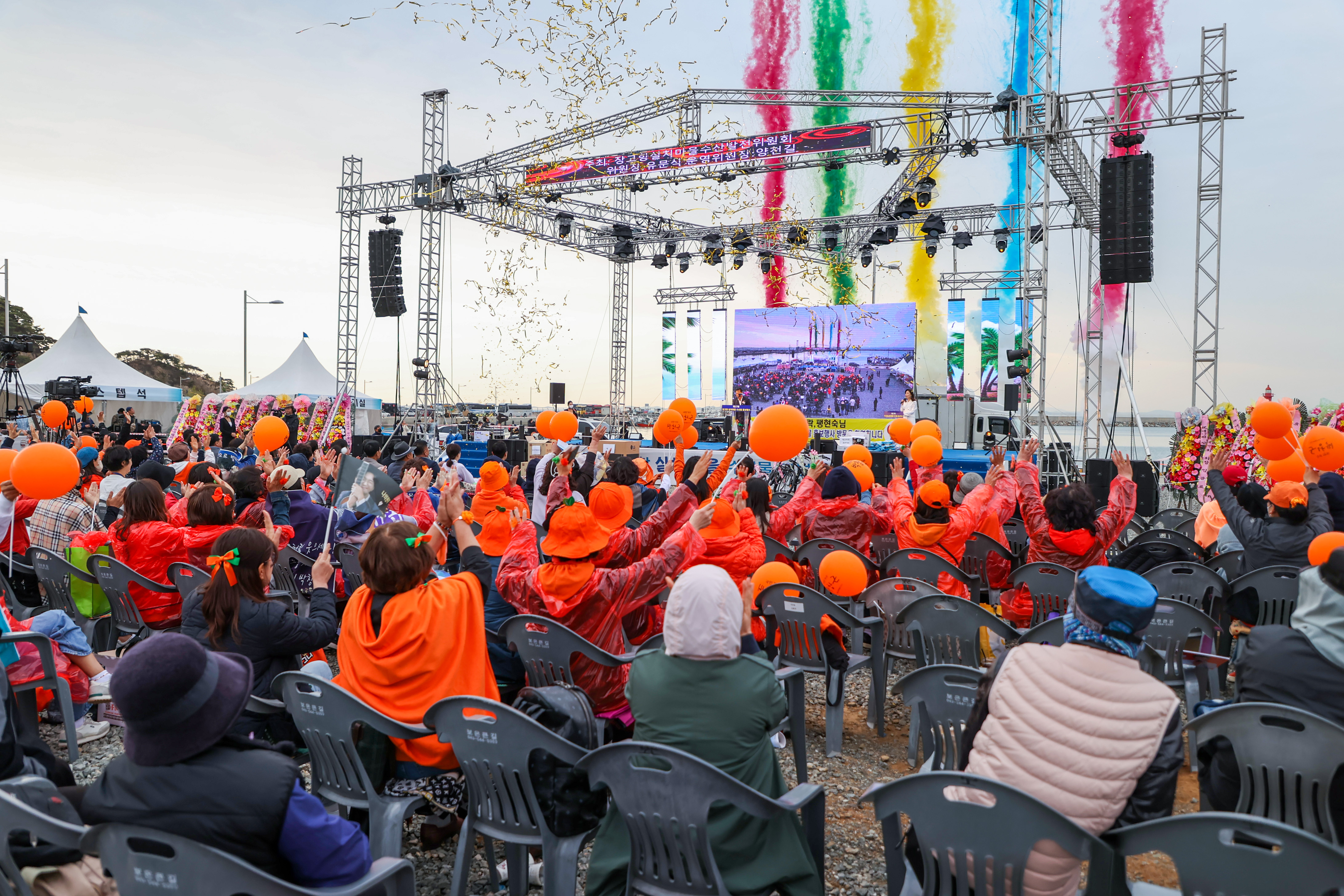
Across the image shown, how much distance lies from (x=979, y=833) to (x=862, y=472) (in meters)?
5.33

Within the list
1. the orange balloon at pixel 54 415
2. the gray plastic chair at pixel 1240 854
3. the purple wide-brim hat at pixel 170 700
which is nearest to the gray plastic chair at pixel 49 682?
the purple wide-brim hat at pixel 170 700

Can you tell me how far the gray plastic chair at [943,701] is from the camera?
96.5 inches

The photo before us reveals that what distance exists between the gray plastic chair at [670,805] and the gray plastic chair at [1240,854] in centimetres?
79

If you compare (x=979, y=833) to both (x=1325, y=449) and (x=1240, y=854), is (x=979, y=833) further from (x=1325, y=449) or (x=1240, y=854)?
(x=1325, y=449)

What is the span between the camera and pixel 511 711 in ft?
7.02

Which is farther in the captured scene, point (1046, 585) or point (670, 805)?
point (1046, 585)

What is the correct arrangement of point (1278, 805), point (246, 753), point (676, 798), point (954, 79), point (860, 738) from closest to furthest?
point (246, 753) → point (676, 798) → point (1278, 805) → point (860, 738) → point (954, 79)

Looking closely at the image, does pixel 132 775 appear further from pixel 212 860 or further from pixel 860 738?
pixel 860 738

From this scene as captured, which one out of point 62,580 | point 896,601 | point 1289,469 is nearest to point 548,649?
point 896,601

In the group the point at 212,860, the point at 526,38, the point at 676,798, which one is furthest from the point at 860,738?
the point at 526,38

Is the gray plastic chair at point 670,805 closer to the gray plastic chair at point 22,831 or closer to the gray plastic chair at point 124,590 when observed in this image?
the gray plastic chair at point 22,831

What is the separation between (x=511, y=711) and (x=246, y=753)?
710 millimetres

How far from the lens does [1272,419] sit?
507 cm

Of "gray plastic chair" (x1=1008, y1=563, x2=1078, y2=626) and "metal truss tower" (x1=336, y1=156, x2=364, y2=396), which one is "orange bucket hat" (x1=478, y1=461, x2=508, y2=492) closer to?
"gray plastic chair" (x1=1008, y1=563, x2=1078, y2=626)
